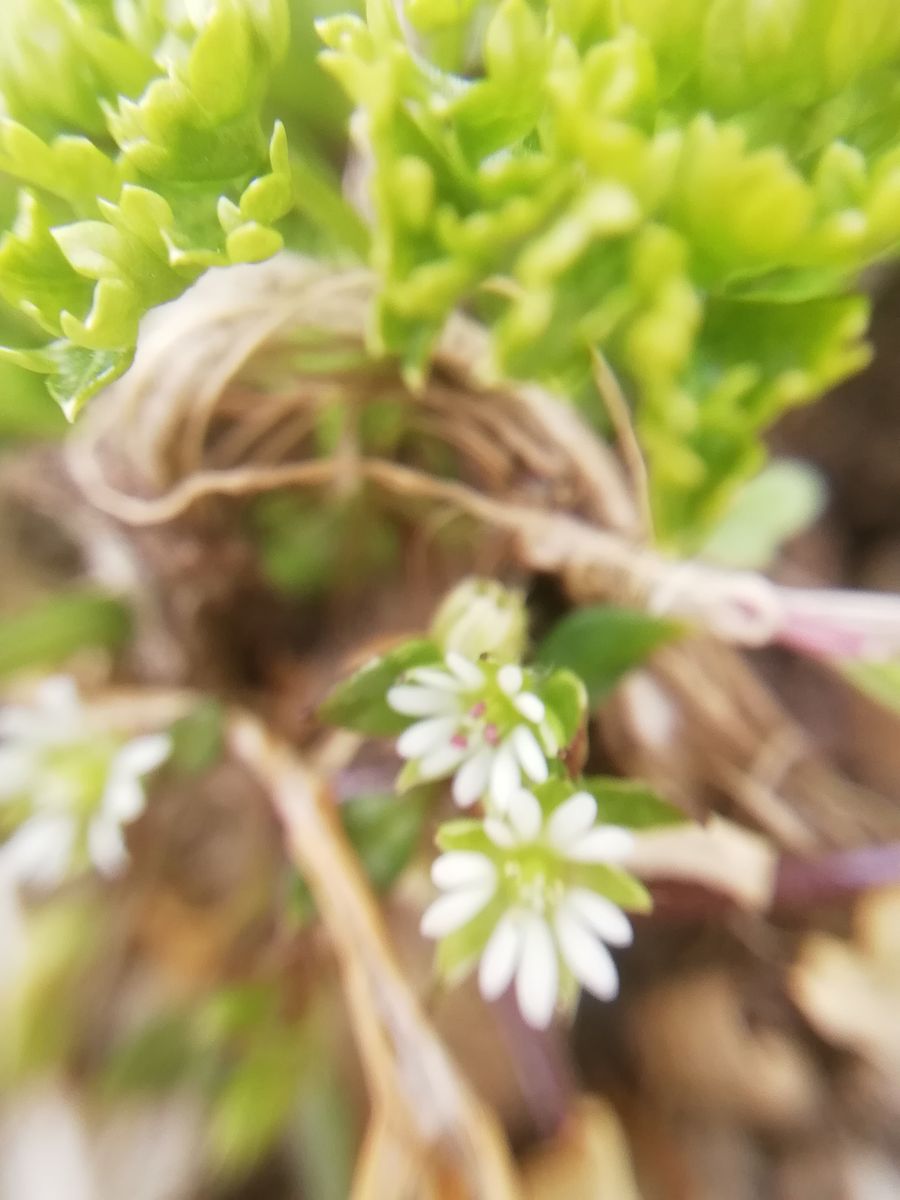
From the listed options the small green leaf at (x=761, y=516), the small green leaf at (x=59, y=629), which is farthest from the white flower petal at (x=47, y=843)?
the small green leaf at (x=761, y=516)

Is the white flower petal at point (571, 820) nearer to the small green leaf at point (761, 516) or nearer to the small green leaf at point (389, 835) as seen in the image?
the small green leaf at point (389, 835)

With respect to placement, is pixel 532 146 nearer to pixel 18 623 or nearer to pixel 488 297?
pixel 488 297

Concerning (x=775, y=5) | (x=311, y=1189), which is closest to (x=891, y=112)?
(x=775, y=5)

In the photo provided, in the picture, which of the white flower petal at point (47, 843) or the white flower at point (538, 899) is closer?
the white flower at point (538, 899)

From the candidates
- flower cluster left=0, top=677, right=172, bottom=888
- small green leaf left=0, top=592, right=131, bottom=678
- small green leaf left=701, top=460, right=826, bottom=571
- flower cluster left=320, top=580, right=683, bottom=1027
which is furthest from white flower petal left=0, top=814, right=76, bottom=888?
small green leaf left=701, top=460, right=826, bottom=571

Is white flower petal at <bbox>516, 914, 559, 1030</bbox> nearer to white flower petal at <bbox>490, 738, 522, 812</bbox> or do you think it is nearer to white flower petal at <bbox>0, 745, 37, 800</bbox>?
white flower petal at <bbox>490, 738, 522, 812</bbox>

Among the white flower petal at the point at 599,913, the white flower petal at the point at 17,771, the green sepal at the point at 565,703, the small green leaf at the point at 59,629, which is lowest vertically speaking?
the white flower petal at the point at 599,913

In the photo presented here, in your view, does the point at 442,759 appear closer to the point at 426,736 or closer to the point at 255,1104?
the point at 426,736

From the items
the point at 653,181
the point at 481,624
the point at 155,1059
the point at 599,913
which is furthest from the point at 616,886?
the point at 155,1059
